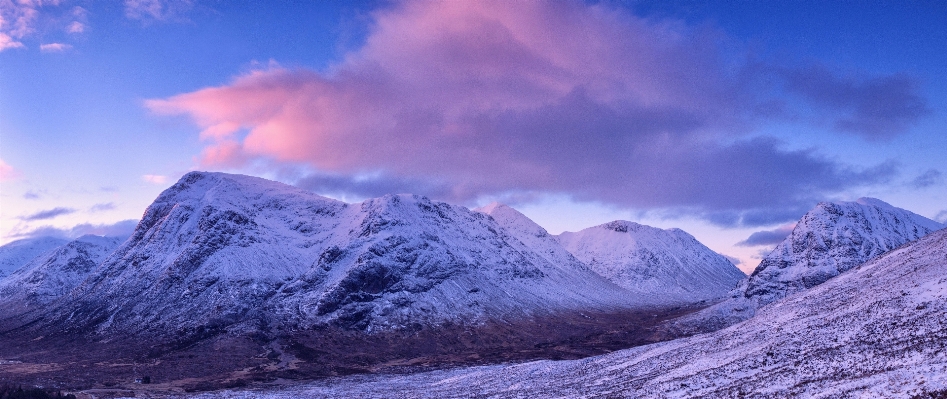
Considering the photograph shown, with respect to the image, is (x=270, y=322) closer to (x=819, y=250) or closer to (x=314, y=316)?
(x=314, y=316)

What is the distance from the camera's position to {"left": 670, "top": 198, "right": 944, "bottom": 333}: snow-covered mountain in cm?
16100

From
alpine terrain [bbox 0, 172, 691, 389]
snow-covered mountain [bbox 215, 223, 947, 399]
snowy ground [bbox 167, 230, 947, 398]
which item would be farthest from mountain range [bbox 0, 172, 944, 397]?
snow-covered mountain [bbox 215, 223, 947, 399]

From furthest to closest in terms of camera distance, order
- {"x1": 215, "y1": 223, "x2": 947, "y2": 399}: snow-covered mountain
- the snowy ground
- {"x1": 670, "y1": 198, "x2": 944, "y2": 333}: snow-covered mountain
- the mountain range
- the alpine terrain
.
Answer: {"x1": 670, "y1": 198, "x2": 944, "y2": 333}: snow-covered mountain
the alpine terrain
the mountain range
the snowy ground
{"x1": 215, "y1": 223, "x2": 947, "y2": 399}: snow-covered mountain

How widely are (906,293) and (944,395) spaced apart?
29.9 meters

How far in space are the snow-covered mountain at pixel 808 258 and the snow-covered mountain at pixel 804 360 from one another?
77414mm

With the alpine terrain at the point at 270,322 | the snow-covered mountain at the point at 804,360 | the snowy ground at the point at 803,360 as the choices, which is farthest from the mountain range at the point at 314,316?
the snow-covered mountain at the point at 804,360

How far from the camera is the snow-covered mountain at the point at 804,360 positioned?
36469 millimetres

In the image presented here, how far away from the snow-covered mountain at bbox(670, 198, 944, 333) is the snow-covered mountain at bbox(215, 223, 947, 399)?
254 feet

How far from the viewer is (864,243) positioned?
6914 inches

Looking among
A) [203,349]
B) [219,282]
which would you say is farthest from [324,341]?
[219,282]

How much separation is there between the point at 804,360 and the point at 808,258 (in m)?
144

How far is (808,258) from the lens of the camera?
564 feet

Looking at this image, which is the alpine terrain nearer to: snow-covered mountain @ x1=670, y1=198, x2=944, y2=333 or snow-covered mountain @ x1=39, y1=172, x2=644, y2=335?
snow-covered mountain @ x1=39, y1=172, x2=644, y2=335

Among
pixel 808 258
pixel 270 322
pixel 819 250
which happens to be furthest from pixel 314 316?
pixel 819 250
